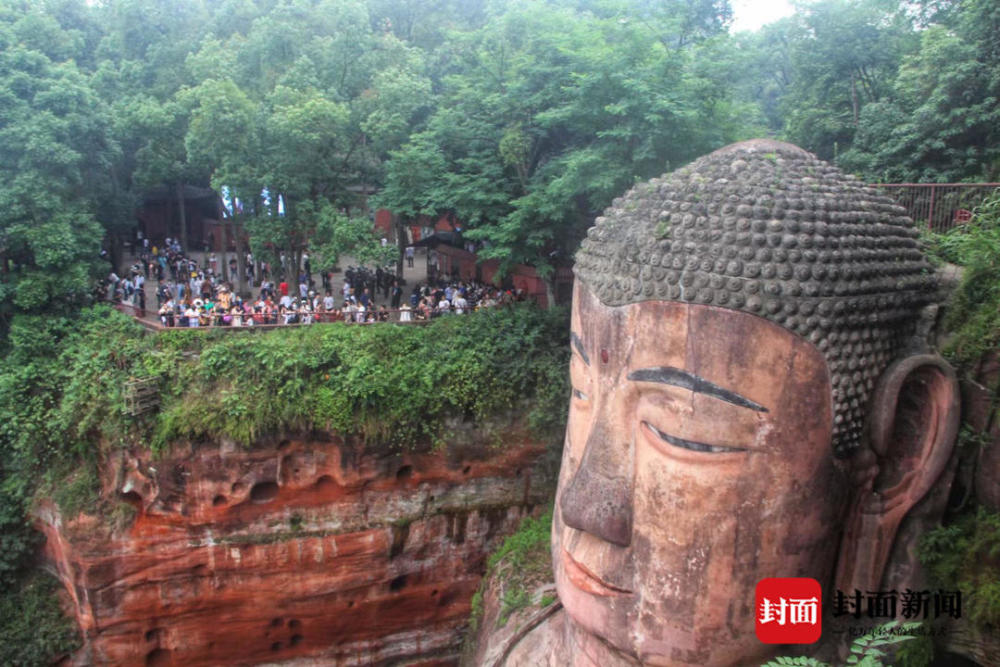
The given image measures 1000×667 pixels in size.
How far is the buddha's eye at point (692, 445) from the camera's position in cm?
546

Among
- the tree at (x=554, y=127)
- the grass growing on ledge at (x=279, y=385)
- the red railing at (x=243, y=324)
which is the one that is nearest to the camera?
the tree at (x=554, y=127)

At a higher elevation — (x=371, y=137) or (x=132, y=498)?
(x=371, y=137)

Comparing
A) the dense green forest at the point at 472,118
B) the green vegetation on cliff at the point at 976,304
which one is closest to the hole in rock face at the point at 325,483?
the dense green forest at the point at 472,118

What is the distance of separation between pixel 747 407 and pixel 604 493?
1273 mm

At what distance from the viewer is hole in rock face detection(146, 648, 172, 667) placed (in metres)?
14.2

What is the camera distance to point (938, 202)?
9578 mm

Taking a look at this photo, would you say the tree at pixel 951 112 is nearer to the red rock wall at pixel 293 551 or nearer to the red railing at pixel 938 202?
the red railing at pixel 938 202

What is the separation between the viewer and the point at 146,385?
13.8 meters

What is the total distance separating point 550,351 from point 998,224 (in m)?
8.57

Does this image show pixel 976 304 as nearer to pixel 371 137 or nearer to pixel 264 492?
pixel 264 492

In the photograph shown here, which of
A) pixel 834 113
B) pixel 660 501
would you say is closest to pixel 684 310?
pixel 660 501

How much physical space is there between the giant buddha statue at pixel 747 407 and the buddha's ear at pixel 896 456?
0.5 inches

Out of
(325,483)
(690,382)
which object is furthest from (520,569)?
(325,483)

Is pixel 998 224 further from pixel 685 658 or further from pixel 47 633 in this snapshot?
pixel 47 633
